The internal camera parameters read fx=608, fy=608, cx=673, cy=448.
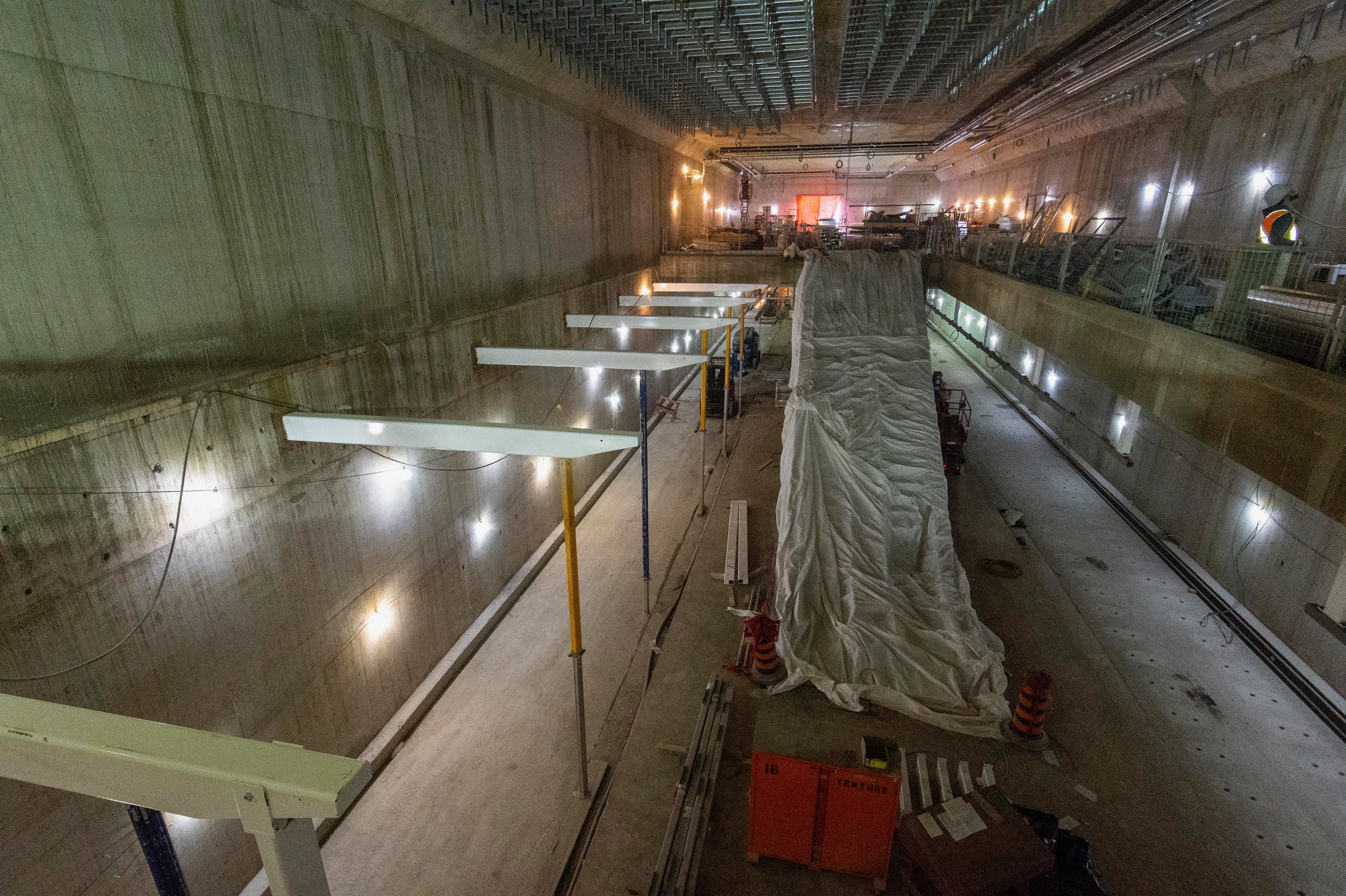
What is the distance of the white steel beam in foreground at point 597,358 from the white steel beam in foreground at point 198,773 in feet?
17.6

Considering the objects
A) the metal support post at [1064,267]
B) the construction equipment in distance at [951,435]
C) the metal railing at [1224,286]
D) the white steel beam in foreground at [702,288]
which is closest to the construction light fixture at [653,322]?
the white steel beam in foreground at [702,288]

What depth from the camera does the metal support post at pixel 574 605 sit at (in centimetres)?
461

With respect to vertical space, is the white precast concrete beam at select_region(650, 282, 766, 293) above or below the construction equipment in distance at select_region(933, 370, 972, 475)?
above

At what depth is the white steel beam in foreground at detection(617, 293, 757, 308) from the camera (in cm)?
1141

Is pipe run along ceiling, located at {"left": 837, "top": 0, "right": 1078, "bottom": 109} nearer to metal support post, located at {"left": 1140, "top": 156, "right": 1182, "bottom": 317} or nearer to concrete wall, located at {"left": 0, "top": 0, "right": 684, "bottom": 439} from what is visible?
metal support post, located at {"left": 1140, "top": 156, "right": 1182, "bottom": 317}

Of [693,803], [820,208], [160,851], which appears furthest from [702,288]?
[820,208]

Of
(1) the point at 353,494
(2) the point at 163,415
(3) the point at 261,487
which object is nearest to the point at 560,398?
(1) the point at 353,494

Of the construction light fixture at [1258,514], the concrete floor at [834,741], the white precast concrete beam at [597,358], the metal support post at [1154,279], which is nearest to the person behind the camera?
the concrete floor at [834,741]

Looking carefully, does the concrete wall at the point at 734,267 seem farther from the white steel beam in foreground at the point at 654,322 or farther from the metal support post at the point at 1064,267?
the metal support post at the point at 1064,267

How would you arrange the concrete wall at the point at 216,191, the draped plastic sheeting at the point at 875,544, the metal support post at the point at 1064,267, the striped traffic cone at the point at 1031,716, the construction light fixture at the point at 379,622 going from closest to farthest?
the concrete wall at the point at 216,191 < the striped traffic cone at the point at 1031,716 < the draped plastic sheeting at the point at 875,544 < the construction light fixture at the point at 379,622 < the metal support post at the point at 1064,267

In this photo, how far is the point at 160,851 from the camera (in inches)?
75.1

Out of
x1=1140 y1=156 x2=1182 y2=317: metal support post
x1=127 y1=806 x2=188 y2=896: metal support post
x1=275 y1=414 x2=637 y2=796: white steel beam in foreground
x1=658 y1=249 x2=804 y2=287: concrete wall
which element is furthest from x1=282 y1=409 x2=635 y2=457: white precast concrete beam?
x1=658 y1=249 x2=804 y2=287: concrete wall

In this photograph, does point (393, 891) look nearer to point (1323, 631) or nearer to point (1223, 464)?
point (1323, 631)

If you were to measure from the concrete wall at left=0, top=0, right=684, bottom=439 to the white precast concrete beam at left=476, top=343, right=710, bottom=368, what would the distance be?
96 centimetres
